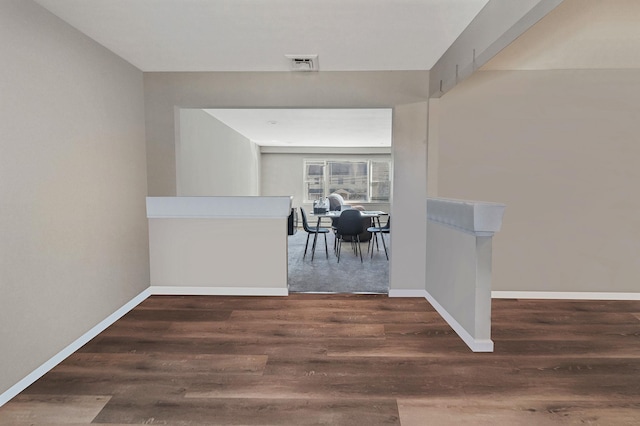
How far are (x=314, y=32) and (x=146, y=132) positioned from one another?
192 cm

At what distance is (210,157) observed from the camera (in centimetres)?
512

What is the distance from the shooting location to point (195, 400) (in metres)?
1.75

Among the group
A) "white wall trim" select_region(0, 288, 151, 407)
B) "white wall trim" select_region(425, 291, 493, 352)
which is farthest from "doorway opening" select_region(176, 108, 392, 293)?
"white wall trim" select_region(0, 288, 151, 407)

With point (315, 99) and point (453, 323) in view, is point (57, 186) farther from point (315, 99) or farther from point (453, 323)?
point (453, 323)

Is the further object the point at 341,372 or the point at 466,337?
the point at 466,337

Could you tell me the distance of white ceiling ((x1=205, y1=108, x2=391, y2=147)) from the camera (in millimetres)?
4898

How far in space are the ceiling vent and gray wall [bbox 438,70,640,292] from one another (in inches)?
49.3

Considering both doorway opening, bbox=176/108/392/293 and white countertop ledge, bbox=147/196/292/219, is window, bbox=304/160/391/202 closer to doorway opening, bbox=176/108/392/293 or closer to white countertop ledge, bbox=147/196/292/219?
doorway opening, bbox=176/108/392/293

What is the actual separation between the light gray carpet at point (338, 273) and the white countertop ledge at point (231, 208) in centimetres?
87

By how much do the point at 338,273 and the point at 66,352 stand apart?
2.77 metres

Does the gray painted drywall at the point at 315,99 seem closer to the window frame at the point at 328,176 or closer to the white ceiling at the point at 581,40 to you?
the white ceiling at the point at 581,40

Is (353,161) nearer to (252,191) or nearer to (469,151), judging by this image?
(252,191)

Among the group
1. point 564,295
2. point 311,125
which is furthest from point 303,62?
point 564,295

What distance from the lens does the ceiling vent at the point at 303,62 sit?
2818 millimetres
